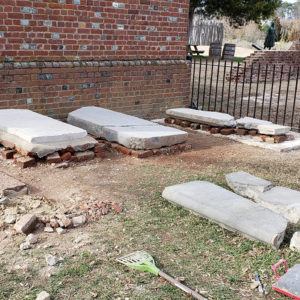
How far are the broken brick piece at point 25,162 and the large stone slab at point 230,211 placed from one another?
1.79 m

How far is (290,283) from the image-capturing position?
2.76 metres

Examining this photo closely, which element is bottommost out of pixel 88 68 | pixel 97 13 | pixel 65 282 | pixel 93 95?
pixel 65 282

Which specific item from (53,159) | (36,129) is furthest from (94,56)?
(53,159)

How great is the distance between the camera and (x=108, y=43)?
765cm

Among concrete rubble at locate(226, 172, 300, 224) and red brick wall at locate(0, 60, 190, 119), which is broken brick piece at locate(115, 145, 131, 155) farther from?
red brick wall at locate(0, 60, 190, 119)

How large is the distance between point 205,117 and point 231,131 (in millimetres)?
496

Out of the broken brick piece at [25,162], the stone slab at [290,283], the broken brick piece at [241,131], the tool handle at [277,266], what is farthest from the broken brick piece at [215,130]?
the stone slab at [290,283]

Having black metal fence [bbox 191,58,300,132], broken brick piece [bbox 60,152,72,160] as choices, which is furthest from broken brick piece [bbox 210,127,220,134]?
broken brick piece [bbox 60,152,72,160]

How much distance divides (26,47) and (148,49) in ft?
8.02

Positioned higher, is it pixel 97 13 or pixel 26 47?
pixel 97 13

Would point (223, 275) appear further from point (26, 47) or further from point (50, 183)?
point (26, 47)

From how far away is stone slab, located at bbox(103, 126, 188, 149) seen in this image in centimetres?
580

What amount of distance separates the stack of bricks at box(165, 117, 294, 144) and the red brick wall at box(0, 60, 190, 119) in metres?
0.77

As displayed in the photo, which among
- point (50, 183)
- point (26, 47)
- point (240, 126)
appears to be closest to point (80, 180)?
point (50, 183)
